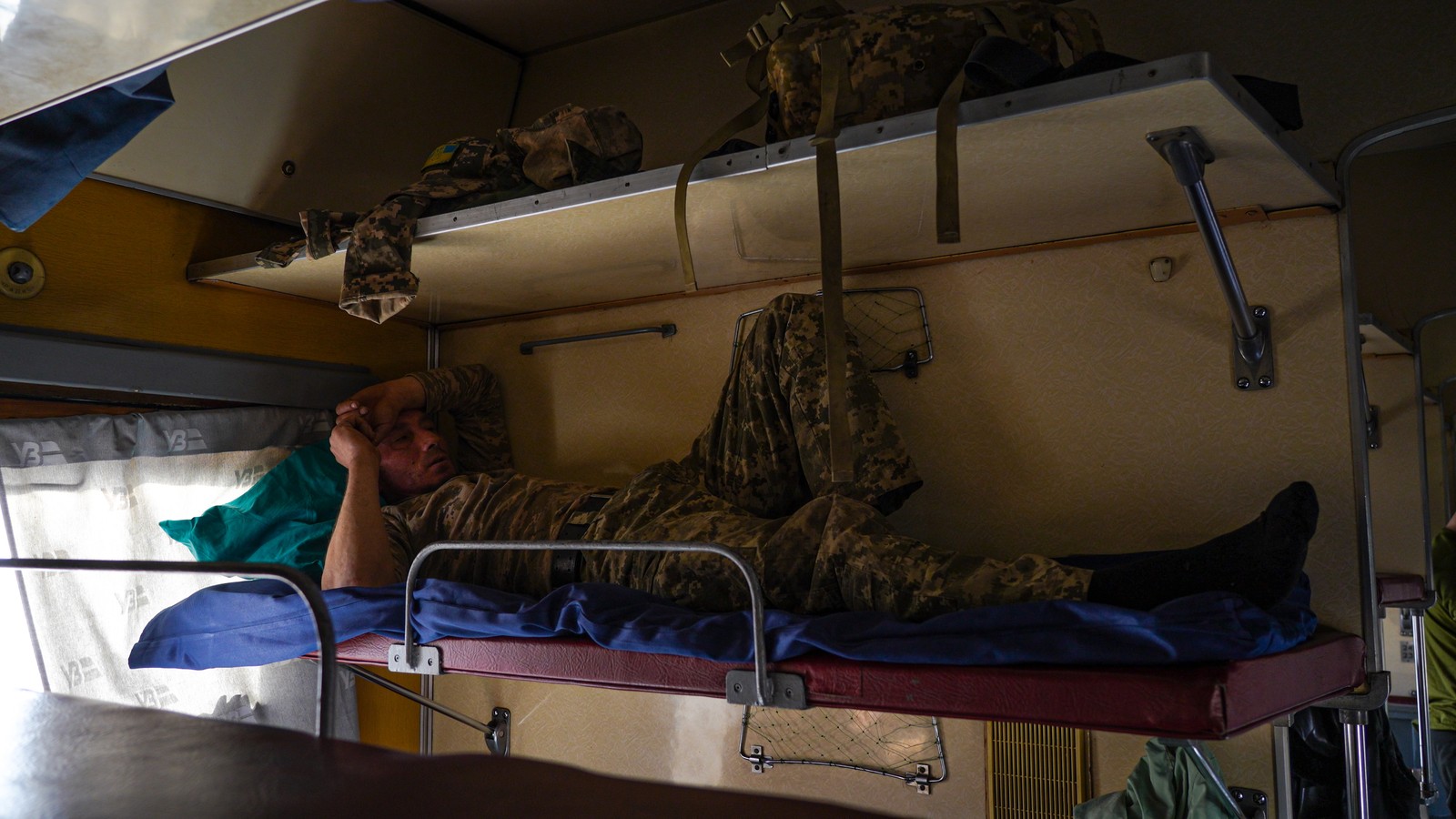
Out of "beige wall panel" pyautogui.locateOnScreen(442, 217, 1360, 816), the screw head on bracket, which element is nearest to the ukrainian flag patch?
"beige wall panel" pyautogui.locateOnScreen(442, 217, 1360, 816)

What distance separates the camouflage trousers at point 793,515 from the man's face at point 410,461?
750 millimetres

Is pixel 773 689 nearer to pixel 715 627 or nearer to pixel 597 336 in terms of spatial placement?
pixel 715 627

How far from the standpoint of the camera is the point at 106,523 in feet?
7.95

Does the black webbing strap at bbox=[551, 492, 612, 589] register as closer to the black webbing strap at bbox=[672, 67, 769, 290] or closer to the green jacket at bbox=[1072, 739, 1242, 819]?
the black webbing strap at bbox=[672, 67, 769, 290]

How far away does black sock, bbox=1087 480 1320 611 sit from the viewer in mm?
1386

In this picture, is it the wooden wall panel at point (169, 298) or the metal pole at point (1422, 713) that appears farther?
the wooden wall panel at point (169, 298)

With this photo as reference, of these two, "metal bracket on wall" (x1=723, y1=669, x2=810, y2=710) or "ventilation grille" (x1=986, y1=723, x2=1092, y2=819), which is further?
"ventilation grille" (x1=986, y1=723, x2=1092, y2=819)

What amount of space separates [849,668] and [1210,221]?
3.16 feet

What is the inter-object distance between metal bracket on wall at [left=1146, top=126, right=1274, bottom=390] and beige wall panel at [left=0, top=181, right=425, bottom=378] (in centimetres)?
243

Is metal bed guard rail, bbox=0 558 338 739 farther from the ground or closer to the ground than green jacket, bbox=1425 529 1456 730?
farther from the ground

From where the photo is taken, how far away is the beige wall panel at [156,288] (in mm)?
2396

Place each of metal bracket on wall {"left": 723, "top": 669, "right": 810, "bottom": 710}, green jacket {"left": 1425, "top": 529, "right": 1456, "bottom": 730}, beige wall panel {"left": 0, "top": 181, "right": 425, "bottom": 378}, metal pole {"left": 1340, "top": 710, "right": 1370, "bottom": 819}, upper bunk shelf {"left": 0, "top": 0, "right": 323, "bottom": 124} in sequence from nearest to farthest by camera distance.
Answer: upper bunk shelf {"left": 0, "top": 0, "right": 323, "bottom": 124} < metal bracket on wall {"left": 723, "top": 669, "right": 810, "bottom": 710} < metal pole {"left": 1340, "top": 710, "right": 1370, "bottom": 819} < green jacket {"left": 1425, "top": 529, "right": 1456, "bottom": 730} < beige wall panel {"left": 0, "top": 181, "right": 425, "bottom": 378}

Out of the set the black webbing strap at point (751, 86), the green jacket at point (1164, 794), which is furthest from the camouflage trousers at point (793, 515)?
the green jacket at point (1164, 794)

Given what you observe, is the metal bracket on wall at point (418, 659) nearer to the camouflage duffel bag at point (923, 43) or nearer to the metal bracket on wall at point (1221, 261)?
the camouflage duffel bag at point (923, 43)
